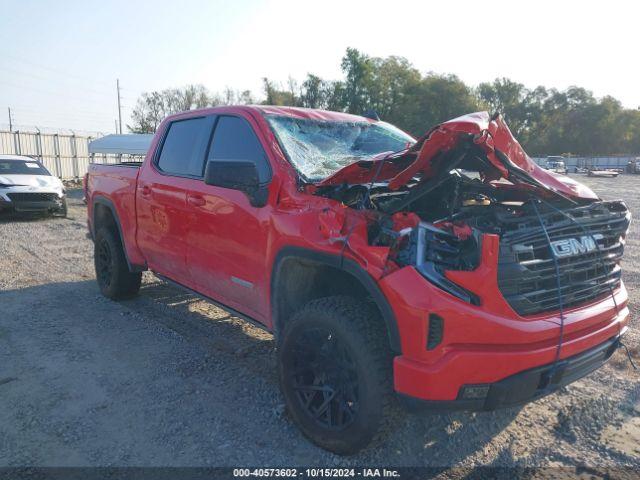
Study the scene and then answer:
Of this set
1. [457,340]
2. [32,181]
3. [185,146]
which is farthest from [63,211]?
[457,340]

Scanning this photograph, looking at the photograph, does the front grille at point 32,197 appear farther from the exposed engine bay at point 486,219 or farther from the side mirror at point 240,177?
the exposed engine bay at point 486,219

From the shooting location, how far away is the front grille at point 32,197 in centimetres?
1223

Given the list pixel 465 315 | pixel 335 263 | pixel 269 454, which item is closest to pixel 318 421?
pixel 269 454

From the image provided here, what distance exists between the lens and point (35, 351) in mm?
4418

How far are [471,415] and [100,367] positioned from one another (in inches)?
113

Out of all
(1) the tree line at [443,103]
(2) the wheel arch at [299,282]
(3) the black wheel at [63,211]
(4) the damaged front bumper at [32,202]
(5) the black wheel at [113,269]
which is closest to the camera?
(2) the wheel arch at [299,282]

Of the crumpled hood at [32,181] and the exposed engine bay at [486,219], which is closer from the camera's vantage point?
the exposed engine bay at [486,219]

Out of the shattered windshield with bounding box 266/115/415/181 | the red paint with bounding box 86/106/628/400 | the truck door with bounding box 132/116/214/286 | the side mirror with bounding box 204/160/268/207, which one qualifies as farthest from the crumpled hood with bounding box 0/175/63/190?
the side mirror with bounding box 204/160/268/207

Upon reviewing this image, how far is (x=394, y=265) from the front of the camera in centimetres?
256

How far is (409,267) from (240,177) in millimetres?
1320

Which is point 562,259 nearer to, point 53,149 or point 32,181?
point 32,181

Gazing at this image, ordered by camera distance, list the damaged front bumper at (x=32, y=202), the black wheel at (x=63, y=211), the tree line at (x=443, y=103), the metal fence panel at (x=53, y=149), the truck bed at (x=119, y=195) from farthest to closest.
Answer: the tree line at (x=443, y=103) < the metal fence panel at (x=53, y=149) < the black wheel at (x=63, y=211) < the damaged front bumper at (x=32, y=202) < the truck bed at (x=119, y=195)

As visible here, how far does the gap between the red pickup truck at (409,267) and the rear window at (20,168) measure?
1143 cm

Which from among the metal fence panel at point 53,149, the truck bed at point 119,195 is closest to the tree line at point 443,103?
the metal fence panel at point 53,149
